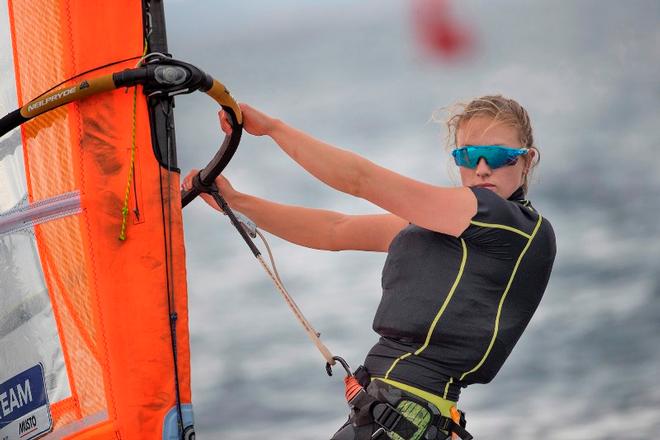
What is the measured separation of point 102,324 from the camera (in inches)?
183

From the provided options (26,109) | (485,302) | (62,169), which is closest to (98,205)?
(62,169)

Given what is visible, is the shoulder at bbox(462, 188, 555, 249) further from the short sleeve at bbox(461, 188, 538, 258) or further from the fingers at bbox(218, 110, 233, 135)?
the fingers at bbox(218, 110, 233, 135)

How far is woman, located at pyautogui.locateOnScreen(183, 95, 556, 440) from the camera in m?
4.96

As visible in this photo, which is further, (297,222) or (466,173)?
(297,222)

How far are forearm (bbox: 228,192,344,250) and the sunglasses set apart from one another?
4.18ft

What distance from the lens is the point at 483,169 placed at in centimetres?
534

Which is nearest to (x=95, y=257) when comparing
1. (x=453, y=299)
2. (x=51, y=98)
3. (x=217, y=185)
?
(x=51, y=98)

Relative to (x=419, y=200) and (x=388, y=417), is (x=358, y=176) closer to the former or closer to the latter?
(x=419, y=200)

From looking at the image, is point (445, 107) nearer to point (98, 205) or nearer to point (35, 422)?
point (98, 205)

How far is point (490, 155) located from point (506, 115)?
30 cm

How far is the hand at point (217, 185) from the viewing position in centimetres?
574

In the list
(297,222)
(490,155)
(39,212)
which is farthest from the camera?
(297,222)

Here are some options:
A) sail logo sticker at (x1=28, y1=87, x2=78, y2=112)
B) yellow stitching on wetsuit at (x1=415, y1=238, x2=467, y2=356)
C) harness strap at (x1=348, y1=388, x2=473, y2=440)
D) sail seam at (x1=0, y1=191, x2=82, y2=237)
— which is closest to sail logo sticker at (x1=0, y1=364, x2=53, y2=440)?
sail seam at (x1=0, y1=191, x2=82, y2=237)

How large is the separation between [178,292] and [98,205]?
534 mm
